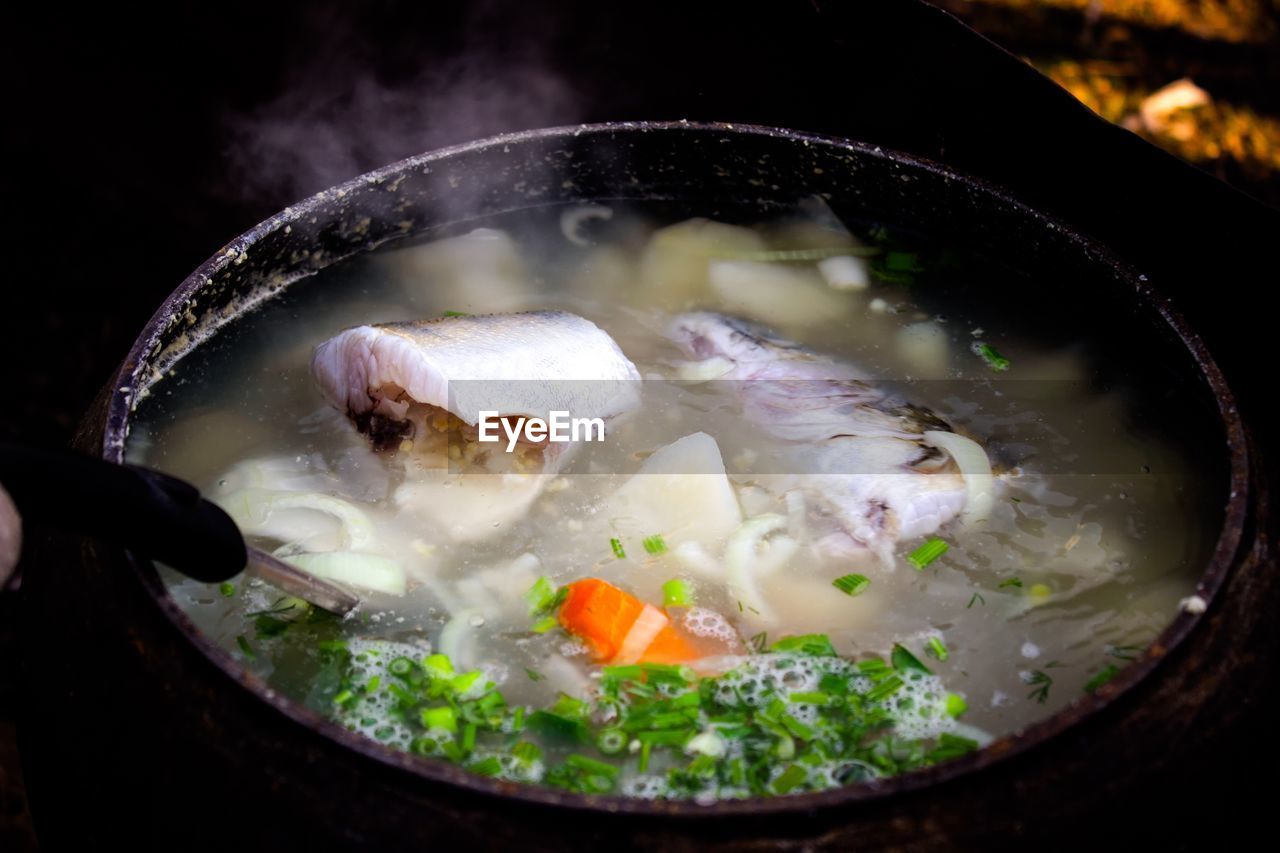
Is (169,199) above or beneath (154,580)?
above

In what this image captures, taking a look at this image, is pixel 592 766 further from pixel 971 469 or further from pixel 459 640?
pixel 971 469

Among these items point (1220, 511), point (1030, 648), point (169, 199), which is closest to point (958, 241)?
point (1220, 511)

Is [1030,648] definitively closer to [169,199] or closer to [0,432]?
[169,199]

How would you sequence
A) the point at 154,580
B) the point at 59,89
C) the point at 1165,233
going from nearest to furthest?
the point at 154,580 < the point at 1165,233 < the point at 59,89

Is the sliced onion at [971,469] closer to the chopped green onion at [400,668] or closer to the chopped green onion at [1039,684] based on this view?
the chopped green onion at [1039,684]

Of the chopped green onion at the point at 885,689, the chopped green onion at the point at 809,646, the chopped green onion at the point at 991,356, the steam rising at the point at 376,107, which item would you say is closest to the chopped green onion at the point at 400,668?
the chopped green onion at the point at 809,646
